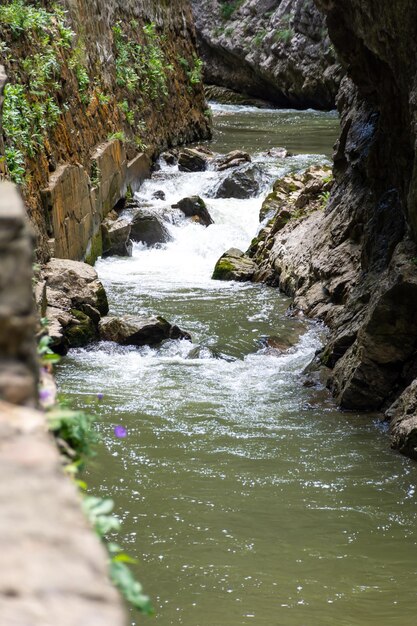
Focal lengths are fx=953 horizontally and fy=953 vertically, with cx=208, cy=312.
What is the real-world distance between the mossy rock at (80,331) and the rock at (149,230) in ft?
17.8

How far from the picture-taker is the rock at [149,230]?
16.2m

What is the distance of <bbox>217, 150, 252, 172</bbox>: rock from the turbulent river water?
7.81 meters

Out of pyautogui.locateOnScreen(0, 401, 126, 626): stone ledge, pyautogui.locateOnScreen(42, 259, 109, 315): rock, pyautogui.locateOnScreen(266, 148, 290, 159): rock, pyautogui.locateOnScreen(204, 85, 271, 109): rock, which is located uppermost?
pyautogui.locateOnScreen(204, 85, 271, 109): rock

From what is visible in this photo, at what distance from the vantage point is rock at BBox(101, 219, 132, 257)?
1562 centimetres

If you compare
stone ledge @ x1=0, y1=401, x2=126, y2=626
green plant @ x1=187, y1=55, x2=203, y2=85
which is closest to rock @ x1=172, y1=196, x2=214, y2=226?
green plant @ x1=187, y1=55, x2=203, y2=85

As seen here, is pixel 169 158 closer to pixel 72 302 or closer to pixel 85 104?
pixel 85 104

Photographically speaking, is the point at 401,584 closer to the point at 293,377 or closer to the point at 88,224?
the point at 293,377

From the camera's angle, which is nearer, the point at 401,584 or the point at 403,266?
the point at 401,584

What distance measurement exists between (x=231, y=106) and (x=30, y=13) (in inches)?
874

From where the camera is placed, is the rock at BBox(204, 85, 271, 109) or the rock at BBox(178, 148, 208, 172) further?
the rock at BBox(204, 85, 271, 109)

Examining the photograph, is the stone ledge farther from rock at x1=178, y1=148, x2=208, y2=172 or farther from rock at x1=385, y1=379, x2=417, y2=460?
rock at x1=178, y1=148, x2=208, y2=172

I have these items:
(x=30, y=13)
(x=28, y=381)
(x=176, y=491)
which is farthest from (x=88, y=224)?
(x=28, y=381)

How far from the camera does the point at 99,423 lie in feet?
26.8

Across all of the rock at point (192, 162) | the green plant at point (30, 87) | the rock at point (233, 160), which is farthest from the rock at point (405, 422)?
the rock at point (192, 162)
